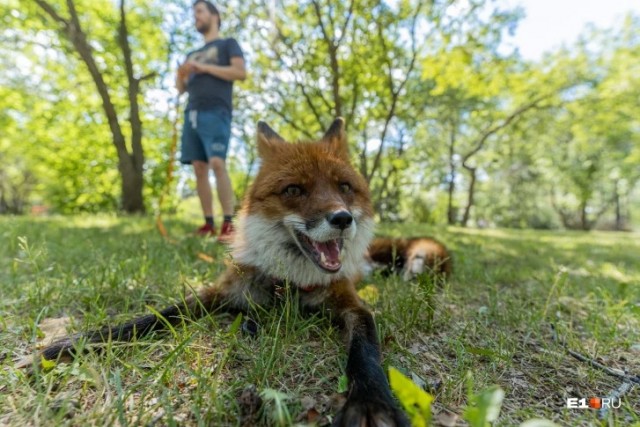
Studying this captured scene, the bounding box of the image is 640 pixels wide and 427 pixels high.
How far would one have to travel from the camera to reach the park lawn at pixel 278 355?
1.33 meters

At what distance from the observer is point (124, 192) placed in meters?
11.0

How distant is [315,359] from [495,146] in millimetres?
29996

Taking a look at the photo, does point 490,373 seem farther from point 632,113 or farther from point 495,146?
point 495,146

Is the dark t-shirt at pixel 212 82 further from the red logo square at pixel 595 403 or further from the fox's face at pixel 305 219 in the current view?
the red logo square at pixel 595 403

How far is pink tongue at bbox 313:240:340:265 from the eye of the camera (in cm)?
228

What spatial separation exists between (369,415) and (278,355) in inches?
21.6

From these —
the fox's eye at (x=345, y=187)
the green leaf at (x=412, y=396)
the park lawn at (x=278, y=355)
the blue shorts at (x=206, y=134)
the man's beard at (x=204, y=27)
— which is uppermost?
the man's beard at (x=204, y=27)

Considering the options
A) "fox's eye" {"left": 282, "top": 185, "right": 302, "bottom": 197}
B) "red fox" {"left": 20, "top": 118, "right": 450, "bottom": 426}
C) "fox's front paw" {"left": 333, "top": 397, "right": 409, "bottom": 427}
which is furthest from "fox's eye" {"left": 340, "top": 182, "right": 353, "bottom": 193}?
"fox's front paw" {"left": 333, "top": 397, "right": 409, "bottom": 427}

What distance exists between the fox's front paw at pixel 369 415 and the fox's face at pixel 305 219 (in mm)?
926

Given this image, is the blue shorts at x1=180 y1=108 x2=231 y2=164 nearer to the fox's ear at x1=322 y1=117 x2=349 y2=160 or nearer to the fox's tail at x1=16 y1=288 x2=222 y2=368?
the fox's ear at x1=322 y1=117 x2=349 y2=160

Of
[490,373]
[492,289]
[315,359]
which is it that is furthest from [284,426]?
[492,289]

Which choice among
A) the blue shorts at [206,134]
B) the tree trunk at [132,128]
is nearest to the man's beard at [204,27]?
the blue shorts at [206,134]

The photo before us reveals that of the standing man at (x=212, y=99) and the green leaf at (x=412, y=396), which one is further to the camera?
the standing man at (x=212, y=99)

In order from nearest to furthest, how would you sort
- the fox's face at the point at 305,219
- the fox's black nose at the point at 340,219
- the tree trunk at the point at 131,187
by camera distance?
1. the fox's black nose at the point at 340,219
2. the fox's face at the point at 305,219
3. the tree trunk at the point at 131,187
